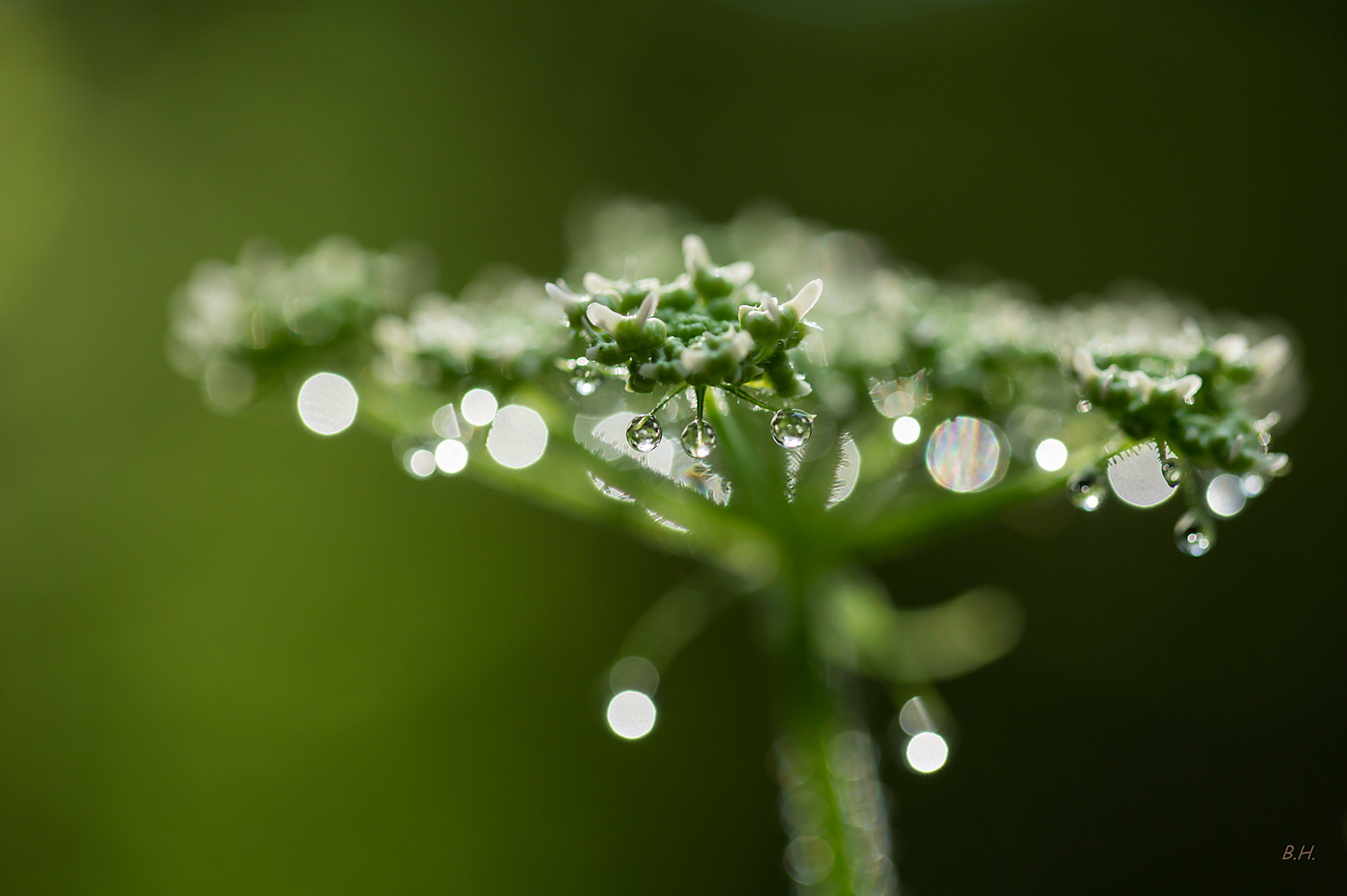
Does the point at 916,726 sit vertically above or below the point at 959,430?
below

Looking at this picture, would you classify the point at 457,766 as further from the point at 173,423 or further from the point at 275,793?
the point at 173,423

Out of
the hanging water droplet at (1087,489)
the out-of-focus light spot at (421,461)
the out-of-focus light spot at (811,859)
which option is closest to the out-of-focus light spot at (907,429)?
the hanging water droplet at (1087,489)

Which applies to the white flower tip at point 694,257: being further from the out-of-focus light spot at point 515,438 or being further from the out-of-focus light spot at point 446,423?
the out-of-focus light spot at point 446,423

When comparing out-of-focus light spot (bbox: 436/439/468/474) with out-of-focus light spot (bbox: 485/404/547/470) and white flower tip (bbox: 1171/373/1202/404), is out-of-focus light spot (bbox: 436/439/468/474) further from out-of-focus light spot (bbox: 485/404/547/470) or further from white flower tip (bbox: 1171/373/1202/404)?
white flower tip (bbox: 1171/373/1202/404)

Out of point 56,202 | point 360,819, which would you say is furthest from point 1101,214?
point 56,202

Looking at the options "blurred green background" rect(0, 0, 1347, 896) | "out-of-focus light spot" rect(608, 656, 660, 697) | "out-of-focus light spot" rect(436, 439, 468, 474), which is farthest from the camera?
"blurred green background" rect(0, 0, 1347, 896)

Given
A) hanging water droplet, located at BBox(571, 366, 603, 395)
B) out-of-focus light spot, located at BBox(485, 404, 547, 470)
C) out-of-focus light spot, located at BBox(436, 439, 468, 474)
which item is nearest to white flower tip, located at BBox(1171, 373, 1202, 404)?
hanging water droplet, located at BBox(571, 366, 603, 395)

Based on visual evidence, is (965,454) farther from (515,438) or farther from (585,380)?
(515,438)
